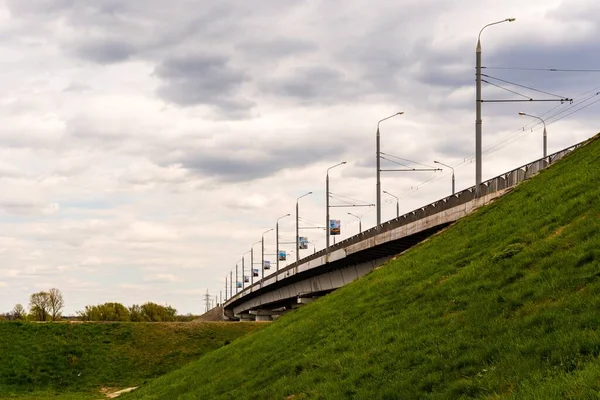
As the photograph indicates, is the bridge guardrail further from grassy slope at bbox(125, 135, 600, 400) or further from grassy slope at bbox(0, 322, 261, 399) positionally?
grassy slope at bbox(0, 322, 261, 399)

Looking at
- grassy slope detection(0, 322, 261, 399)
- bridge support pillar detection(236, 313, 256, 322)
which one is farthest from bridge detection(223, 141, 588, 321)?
bridge support pillar detection(236, 313, 256, 322)

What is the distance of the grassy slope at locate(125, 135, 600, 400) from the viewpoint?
12.2m

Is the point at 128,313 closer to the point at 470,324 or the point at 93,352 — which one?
the point at 93,352

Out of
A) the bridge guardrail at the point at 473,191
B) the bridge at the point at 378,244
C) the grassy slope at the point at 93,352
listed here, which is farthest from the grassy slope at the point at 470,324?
the grassy slope at the point at 93,352

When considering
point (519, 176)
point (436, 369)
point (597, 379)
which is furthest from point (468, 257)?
point (519, 176)

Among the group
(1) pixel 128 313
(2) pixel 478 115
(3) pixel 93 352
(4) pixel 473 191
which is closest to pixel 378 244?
(4) pixel 473 191

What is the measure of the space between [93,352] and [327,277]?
2639 centimetres

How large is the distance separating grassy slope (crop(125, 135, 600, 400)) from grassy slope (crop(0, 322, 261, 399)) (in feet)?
73.2

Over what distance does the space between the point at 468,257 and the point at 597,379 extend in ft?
38.2

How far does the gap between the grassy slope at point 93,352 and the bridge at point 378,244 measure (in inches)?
406

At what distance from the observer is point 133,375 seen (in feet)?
167

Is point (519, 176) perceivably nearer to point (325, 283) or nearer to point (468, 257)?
point (468, 257)

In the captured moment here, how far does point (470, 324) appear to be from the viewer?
1527cm

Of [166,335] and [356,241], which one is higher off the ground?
[356,241]
